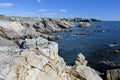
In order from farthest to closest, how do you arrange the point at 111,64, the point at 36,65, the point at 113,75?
the point at 111,64, the point at 113,75, the point at 36,65

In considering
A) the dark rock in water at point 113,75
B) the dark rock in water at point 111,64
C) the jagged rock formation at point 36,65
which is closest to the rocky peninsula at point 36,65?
the jagged rock formation at point 36,65

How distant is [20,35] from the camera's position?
348 ft

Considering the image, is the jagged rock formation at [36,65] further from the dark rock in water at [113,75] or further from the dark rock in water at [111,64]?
the dark rock in water at [111,64]

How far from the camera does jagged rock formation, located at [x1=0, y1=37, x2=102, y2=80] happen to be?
25141mm

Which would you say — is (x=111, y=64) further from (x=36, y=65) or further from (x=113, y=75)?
(x=36, y=65)

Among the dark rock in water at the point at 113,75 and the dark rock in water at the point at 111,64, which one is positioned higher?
the dark rock in water at the point at 113,75

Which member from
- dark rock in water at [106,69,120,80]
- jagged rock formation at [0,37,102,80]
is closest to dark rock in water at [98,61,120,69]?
dark rock in water at [106,69,120,80]

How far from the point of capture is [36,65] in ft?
92.9

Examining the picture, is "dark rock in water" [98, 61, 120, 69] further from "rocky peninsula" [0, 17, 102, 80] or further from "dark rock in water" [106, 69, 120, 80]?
"rocky peninsula" [0, 17, 102, 80]

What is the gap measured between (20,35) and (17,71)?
8226 centimetres

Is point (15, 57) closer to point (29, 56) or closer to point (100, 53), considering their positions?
point (29, 56)

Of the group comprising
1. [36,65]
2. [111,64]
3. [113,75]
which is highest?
[36,65]

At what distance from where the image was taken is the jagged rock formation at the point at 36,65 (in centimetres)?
2514

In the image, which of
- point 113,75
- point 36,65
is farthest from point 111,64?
point 36,65
